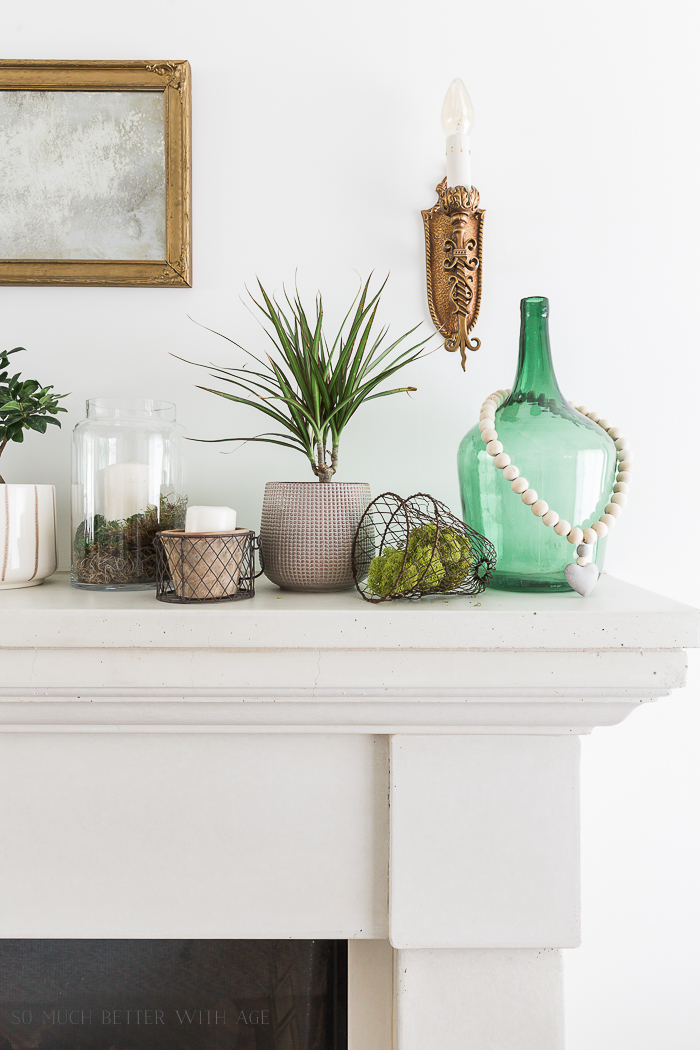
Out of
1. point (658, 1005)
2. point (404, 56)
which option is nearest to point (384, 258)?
point (404, 56)

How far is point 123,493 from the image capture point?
0.72 meters

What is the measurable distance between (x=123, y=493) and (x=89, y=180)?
47 cm

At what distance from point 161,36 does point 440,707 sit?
95 cm

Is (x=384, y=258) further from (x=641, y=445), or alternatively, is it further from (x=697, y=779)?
(x=697, y=779)

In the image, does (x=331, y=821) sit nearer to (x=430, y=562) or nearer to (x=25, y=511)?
(x=430, y=562)

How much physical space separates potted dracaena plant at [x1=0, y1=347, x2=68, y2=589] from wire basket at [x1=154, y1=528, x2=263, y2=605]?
0.16 m

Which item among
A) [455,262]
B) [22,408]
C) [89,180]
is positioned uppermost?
[89,180]

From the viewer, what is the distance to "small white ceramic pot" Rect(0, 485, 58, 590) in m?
0.70

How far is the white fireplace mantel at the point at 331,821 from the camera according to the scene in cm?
64

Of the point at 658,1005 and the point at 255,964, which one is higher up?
the point at 255,964

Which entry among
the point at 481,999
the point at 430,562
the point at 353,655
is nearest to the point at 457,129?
the point at 430,562

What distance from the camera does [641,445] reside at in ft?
3.01

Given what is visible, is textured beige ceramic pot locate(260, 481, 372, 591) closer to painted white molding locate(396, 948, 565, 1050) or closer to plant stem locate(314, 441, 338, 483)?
plant stem locate(314, 441, 338, 483)

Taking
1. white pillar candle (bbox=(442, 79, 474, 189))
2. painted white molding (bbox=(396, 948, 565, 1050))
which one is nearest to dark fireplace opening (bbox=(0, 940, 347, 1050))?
painted white molding (bbox=(396, 948, 565, 1050))
